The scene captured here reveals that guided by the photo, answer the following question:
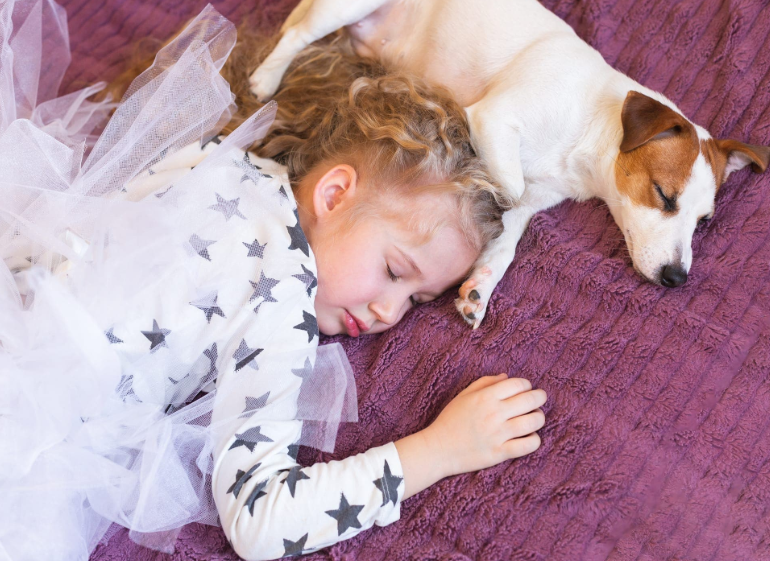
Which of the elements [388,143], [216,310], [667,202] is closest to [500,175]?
[388,143]

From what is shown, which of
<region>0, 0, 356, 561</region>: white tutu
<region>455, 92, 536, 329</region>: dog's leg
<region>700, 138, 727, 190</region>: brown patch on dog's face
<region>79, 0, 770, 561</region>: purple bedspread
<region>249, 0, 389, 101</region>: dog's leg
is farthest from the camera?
<region>249, 0, 389, 101</region>: dog's leg

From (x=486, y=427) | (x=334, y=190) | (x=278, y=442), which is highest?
(x=334, y=190)

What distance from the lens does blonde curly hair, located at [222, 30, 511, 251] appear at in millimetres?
1639

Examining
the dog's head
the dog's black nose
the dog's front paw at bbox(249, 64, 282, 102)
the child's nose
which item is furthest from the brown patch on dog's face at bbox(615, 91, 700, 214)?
the dog's front paw at bbox(249, 64, 282, 102)

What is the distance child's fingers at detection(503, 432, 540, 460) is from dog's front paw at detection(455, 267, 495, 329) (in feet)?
1.03

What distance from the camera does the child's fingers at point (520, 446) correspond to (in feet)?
4.73

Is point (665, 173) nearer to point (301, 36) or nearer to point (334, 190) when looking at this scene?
point (334, 190)

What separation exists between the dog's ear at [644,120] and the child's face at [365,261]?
0.54 meters

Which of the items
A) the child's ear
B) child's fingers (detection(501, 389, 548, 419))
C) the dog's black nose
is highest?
the dog's black nose

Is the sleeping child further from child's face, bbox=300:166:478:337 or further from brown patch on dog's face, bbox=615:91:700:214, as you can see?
brown patch on dog's face, bbox=615:91:700:214

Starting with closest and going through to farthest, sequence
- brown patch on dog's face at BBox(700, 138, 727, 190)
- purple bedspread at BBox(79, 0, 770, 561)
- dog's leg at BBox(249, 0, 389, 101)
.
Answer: purple bedspread at BBox(79, 0, 770, 561) < brown patch on dog's face at BBox(700, 138, 727, 190) < dog's leg at BBox(249, 0, 389, 101)

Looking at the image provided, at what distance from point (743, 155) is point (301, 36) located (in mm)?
1287

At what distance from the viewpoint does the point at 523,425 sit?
1.46 m

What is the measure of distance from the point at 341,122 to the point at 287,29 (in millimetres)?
582
